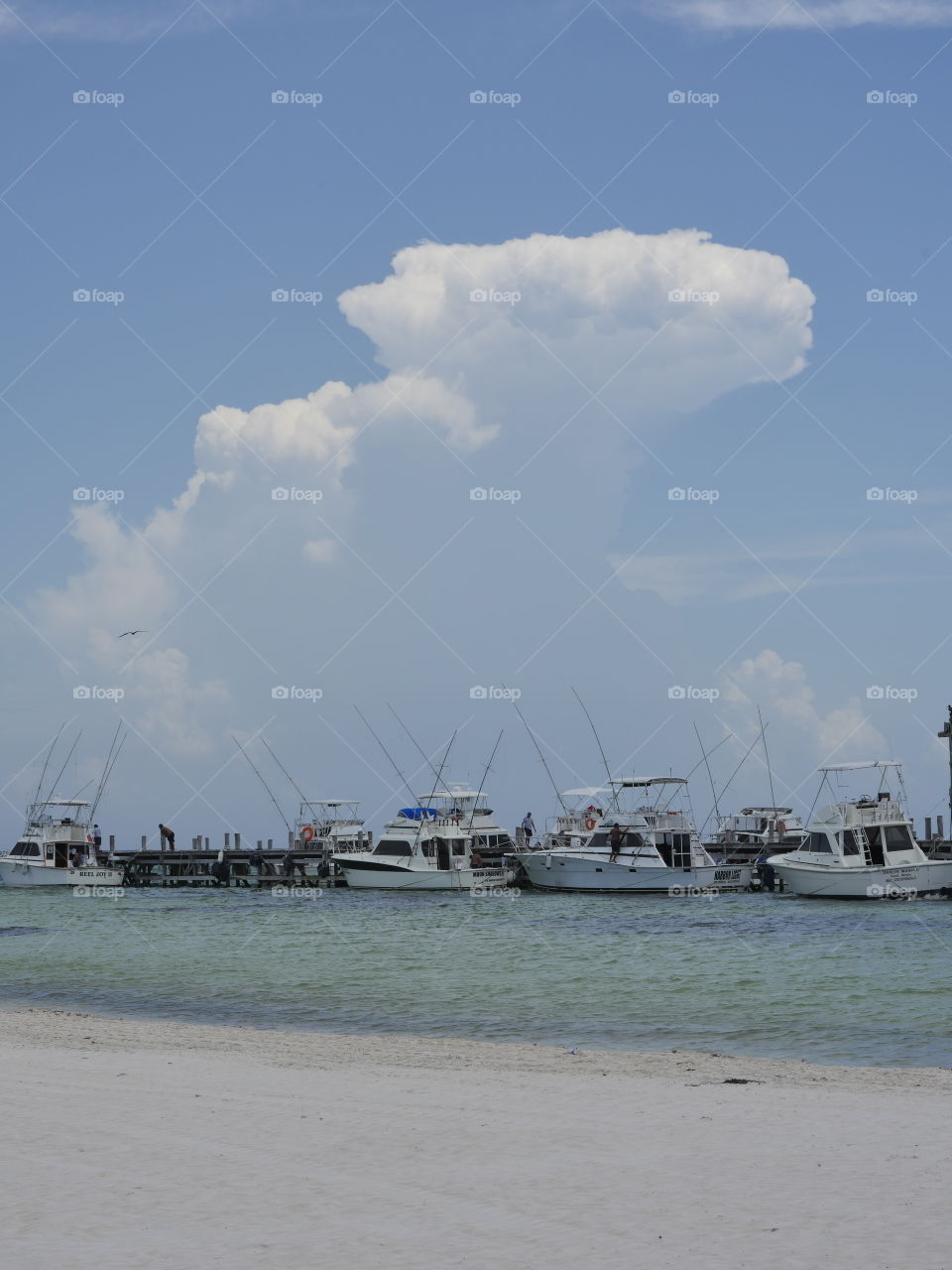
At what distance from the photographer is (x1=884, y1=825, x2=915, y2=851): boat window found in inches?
1994

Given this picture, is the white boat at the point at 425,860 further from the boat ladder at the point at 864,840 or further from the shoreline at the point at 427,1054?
the shoreline at the point at 427,1054

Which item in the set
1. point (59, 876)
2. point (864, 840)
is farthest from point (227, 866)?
point (864, 840)

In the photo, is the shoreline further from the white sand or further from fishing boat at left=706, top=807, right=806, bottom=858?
fishing boat at left=706, top=807, right=806, bottom=858

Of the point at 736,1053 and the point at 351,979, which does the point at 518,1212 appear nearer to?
the point at 736,1053

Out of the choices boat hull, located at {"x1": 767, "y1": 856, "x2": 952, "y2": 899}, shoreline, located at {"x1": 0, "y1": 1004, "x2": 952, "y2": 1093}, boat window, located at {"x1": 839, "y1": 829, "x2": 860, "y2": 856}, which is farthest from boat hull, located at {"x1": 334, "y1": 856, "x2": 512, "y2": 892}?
shoreline, located at {"x1": 0, "y1": 1004, "x2": 952, "y2": 1093}

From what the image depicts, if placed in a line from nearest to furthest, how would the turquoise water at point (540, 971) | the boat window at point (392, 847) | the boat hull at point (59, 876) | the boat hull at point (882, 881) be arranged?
the turquoise water at point (540, 971) → the boat hull at point (882, 881) → the boat window at point (392, 847) → the boat hull at point (59, 876)

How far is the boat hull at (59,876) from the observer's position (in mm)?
67125

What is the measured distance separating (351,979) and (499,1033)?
841 cm

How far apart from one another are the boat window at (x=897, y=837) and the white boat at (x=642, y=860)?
929cm

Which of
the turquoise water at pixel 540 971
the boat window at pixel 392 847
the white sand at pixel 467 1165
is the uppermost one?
the boat window at pixel 392 847

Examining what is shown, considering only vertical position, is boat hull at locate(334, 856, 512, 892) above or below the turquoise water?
above

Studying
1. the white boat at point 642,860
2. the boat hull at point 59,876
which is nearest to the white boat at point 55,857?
the boat hull at point 59,876

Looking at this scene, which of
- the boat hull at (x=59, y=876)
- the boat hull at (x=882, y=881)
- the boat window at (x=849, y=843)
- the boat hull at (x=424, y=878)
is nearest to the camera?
the boat hull at (x=882, y=881)

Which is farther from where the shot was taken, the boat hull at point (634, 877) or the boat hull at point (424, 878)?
the boat hull at point (424, 878)
